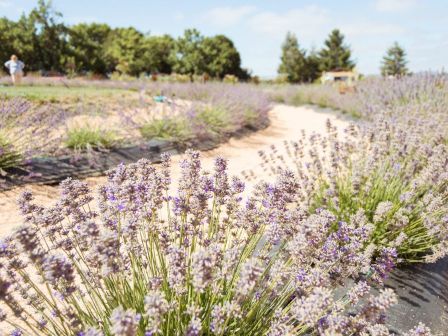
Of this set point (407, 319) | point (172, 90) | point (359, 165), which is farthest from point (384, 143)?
point (172, 90)

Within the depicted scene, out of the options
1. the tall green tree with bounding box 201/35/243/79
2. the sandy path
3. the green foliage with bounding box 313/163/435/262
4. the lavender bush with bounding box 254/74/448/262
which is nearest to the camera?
the lavender bush with bounding box 254/74/448/262

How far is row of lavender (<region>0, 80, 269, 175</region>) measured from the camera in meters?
5.51

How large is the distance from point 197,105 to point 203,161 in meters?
2.93

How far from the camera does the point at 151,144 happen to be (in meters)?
7.26

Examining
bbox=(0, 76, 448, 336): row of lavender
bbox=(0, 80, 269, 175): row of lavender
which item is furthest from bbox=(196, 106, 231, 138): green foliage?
bbox=(0, 76, 448, 336): row of lavender

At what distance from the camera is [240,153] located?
27.3 feet

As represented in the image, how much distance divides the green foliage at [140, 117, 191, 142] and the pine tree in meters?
39.8

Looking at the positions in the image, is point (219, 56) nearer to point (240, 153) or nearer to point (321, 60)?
point (321, 60)

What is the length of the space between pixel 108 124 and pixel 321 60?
46.0 metres

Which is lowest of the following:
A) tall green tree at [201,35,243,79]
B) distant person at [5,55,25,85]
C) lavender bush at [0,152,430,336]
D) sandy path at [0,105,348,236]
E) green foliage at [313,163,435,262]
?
sandy path at [0,105,348,236]

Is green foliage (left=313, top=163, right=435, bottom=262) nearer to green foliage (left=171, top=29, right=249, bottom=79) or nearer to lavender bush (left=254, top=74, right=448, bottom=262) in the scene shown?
lavender bush (left=254, top=74, right=448, bottom=262)

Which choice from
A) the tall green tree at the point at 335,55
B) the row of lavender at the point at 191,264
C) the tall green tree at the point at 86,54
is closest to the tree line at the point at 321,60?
the tall green tree at the point at 335,55

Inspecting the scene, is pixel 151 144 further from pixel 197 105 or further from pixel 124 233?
pixel 124 233

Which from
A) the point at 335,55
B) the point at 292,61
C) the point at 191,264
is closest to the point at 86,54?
the point at 292,61
